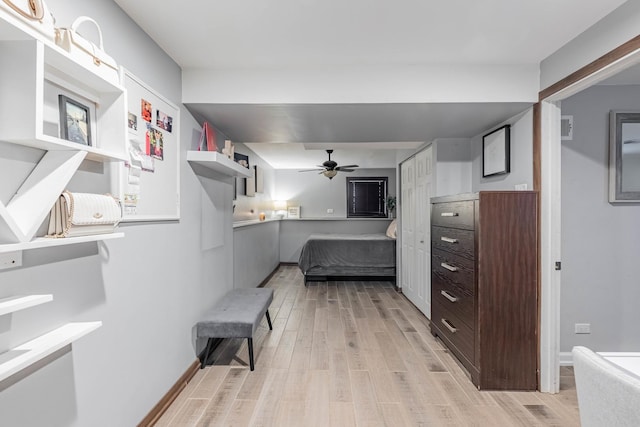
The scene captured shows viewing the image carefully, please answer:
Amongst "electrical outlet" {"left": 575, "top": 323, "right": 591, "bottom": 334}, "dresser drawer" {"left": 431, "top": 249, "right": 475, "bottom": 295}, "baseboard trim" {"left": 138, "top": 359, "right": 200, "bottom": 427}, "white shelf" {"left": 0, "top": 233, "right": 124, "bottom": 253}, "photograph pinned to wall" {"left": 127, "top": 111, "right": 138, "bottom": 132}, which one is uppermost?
"photograph pinned to wall" {"left": 127, "top": 111, "right": 138, "bottom": 132}

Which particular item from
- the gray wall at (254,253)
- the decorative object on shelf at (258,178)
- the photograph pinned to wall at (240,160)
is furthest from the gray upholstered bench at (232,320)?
the decorative object on shelf at (258,178)

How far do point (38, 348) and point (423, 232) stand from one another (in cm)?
376

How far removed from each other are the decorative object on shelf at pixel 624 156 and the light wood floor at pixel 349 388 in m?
1.56

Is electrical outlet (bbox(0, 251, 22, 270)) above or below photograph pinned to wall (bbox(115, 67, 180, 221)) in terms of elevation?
below

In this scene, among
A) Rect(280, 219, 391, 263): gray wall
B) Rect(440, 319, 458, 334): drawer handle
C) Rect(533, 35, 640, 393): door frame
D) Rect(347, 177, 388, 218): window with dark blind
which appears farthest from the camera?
Rect(347, 177, 388, 218): window with dark blind

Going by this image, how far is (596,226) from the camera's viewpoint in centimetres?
264

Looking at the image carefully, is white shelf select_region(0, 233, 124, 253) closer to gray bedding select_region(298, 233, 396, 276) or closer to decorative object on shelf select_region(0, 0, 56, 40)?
decorative object on shelf select_region(0, 0, 56, 40)

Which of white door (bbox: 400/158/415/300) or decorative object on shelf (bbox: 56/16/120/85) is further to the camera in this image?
white door (bbox: 400/158/415/300)

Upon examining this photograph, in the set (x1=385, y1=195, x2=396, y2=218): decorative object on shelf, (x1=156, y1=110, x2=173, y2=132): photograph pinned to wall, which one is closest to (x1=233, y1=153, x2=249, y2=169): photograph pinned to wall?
(x1=156, y1=110, x2=173, y2=132): photograph pinned to wall

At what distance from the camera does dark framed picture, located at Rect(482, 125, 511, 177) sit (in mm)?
2758

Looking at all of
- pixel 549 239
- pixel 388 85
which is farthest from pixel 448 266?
pixel 388 85

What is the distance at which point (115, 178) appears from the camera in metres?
1.61

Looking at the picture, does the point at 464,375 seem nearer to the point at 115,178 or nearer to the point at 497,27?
the point at 497,27

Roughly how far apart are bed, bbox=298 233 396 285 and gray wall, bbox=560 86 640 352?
3.19m
